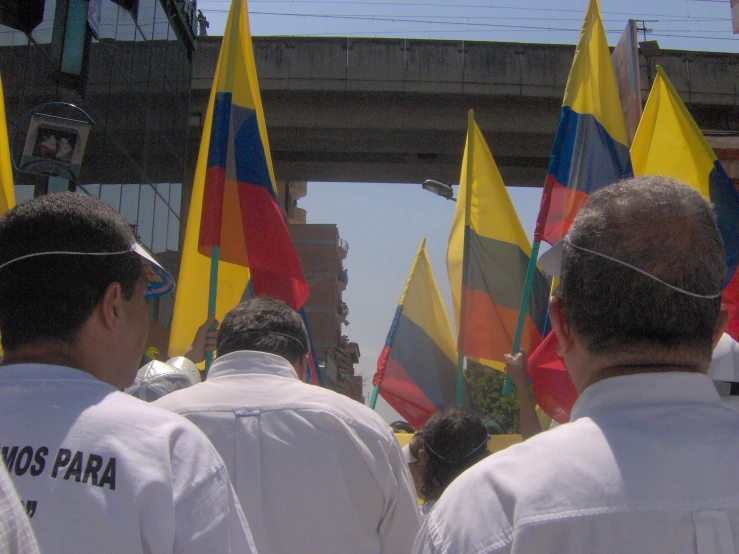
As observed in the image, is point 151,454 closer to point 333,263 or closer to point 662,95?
point 662,95

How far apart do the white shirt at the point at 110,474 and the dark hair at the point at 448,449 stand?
1908mm

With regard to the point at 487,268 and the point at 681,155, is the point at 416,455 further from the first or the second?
the point at 681,155

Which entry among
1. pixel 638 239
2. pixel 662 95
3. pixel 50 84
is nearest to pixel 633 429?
pixel 638 239

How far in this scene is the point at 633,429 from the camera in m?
1.33

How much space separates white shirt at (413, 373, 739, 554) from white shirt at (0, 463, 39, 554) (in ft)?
2.02

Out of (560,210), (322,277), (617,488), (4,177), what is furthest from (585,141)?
(322,277)

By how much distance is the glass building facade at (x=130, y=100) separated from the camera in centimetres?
1156

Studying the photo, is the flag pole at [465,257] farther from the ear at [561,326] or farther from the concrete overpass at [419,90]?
the concrete overpass at [419,90]

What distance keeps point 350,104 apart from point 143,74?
18.0 ft

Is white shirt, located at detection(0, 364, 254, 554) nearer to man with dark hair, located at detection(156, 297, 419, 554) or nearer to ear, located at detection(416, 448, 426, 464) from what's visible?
man with dark hair, located at detection(156, 297, 419, 554)

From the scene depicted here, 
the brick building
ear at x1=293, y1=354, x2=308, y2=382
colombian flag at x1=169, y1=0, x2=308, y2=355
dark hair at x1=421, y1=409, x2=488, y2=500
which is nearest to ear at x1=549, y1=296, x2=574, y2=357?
ear at x1=293, y1=354, x2=308, y2=382

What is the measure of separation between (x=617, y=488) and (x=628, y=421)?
13cm

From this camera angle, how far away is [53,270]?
1.69 meters

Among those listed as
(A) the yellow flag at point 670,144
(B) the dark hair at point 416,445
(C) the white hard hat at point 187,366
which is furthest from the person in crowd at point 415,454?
(A) the yellow flag at point 670,144
